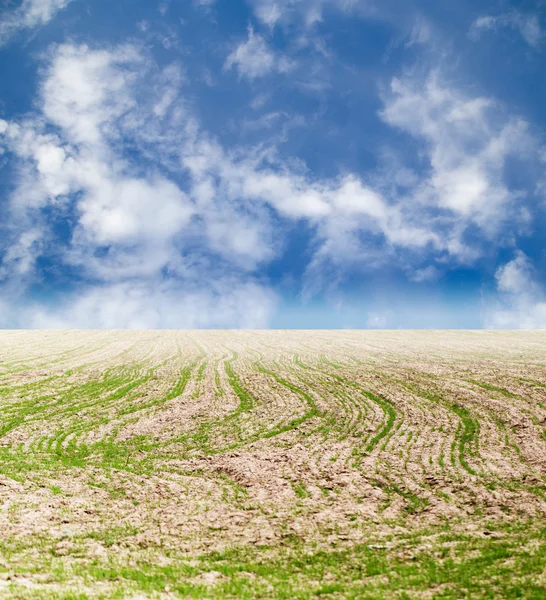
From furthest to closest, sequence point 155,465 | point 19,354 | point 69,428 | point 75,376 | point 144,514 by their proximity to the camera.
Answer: point 19,354
point 75,376
point 69,428
point 155,465
point 144,514

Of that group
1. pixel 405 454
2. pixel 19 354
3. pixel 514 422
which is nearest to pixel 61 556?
pixel 405 454

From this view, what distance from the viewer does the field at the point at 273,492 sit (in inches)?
280

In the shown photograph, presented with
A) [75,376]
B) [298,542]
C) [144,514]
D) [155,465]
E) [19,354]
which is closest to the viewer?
[298,542]

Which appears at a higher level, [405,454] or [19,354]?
[19,354]

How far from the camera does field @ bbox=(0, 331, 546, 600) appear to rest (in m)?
7.12

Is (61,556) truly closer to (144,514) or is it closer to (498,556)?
(144,514)

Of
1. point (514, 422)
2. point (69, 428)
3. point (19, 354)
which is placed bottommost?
point (514, 422)

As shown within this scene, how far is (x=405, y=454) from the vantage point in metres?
13.3

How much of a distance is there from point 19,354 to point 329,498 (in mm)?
37955

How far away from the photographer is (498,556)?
24.8 ft

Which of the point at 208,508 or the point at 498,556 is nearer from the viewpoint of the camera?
the point at 498,556

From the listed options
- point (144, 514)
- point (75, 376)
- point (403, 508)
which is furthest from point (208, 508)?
point (75, 376)

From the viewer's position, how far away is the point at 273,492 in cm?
1072

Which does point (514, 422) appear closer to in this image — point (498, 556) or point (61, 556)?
point (498, 556)
